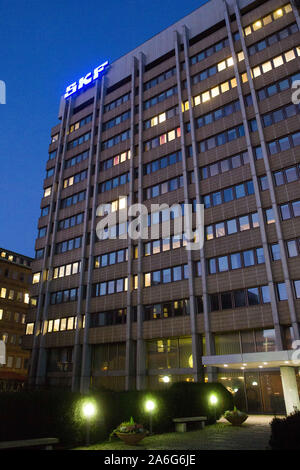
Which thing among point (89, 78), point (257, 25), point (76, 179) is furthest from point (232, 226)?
point (89, 78)

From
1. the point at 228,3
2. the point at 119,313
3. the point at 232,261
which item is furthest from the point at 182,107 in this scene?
the point at 119,313

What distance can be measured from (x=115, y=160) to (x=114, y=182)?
3.44 metres

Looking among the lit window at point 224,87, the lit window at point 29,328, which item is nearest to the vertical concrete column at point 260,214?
the lit window at point 224,87

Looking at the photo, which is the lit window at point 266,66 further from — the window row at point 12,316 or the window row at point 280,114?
the window row at point 12,316

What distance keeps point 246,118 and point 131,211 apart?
1647 centimetres

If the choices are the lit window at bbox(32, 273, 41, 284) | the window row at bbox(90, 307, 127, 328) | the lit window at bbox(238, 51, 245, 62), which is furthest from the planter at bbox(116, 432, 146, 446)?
the lit window at bbox(238, 51, 245, 62)

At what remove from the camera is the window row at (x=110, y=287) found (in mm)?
40156

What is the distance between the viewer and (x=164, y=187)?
40.4 m

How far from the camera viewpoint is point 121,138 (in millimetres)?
47750

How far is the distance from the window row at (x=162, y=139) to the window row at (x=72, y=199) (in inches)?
457

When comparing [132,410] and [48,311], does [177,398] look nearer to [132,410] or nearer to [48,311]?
[132,410]

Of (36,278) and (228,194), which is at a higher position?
(228,194)

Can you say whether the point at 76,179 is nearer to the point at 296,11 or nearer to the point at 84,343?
the point at 84,343

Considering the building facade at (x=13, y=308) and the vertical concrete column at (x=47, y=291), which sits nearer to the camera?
the vertical concrete column at (x=47, y=291)
